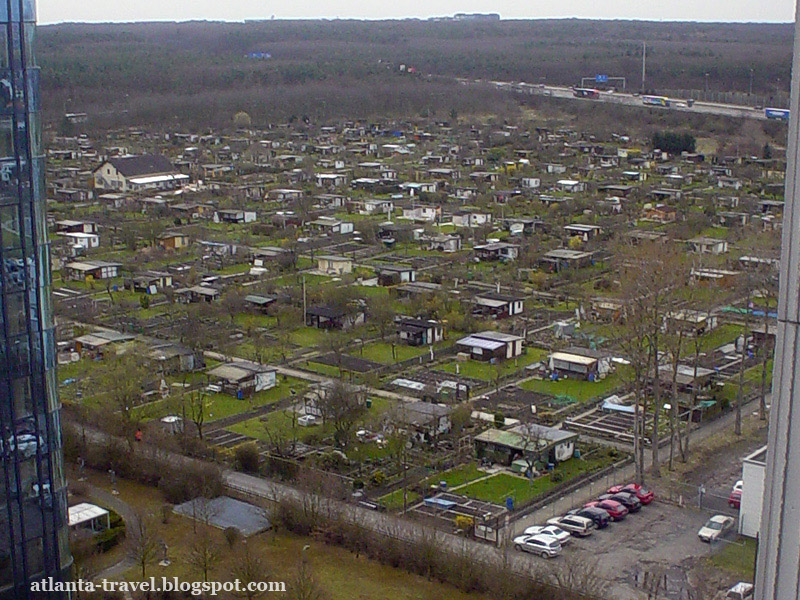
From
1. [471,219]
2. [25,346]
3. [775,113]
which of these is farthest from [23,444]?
[775,113]

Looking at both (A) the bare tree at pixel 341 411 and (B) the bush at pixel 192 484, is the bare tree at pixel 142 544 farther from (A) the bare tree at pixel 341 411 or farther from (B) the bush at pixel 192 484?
(A) the bare tree at pixel 341 411

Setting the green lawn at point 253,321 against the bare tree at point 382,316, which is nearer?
the bare tree at point 382,316

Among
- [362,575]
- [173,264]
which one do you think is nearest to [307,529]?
[362,575]

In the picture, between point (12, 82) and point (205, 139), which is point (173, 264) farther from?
point (205, 139)

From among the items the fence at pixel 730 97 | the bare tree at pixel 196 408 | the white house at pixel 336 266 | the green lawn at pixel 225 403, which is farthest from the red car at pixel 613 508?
the fence at pixel 730 97

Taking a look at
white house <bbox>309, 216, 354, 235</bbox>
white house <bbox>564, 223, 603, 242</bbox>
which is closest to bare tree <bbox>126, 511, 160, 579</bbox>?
white house <bbox>309, 216, 354, 235</bbox>

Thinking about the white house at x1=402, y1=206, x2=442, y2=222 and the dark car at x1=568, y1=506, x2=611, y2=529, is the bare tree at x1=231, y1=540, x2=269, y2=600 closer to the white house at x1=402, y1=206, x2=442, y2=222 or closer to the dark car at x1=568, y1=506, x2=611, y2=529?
the dark car at x1=568, y1=506, x2=611, y2=529
